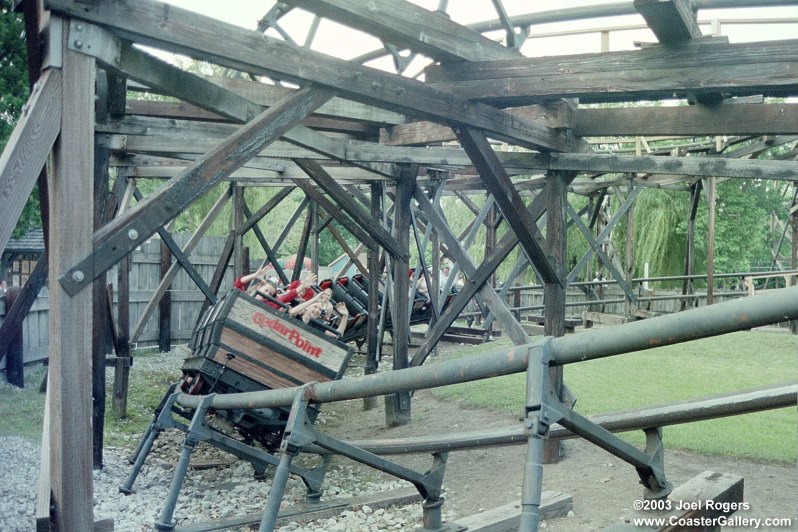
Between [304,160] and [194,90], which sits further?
[304,160]

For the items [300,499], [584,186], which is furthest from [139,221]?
[584,186]

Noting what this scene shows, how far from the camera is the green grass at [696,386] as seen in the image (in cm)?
643

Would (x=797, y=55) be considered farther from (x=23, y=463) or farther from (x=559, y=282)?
(x=23, y=463)

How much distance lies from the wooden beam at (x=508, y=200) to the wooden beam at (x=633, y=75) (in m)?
0.31

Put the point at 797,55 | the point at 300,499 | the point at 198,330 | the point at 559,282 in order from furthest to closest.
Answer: the point at 198,330
the point at 559,282
the point at 300,499
the point at 797,55

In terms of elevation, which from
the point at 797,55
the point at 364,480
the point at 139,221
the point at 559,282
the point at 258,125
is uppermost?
the point at 797,55

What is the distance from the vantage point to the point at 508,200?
5.98 meters

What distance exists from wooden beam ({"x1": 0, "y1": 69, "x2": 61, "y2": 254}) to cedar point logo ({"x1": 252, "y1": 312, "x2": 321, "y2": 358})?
3.39 metres

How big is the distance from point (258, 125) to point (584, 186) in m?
12.7

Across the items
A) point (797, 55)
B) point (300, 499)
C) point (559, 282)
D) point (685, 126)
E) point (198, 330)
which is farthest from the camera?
point (198, 330)

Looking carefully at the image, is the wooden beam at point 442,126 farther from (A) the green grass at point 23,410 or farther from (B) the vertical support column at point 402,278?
(A) the green grass at point 23,410

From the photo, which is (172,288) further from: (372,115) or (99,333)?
(372,115)

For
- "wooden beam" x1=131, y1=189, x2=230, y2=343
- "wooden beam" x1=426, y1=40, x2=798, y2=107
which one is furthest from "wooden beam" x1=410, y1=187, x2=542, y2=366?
"wooden beam" x1=131, y1=189, x2=230, y2=343

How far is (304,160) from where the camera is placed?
773 cm
